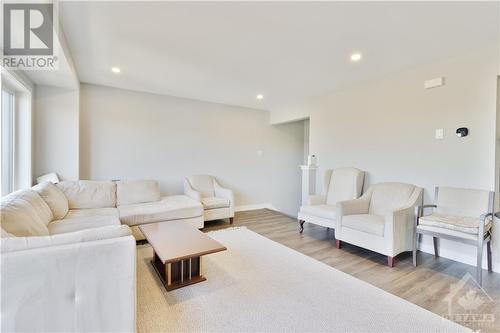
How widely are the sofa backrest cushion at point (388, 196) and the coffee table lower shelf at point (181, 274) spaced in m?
2.42

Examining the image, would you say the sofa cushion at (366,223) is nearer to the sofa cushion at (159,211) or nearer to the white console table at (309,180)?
the white console table at (309,180)

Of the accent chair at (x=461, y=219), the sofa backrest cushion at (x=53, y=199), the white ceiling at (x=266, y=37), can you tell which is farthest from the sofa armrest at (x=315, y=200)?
the sofa backrest cushion at (x=53, y=199)

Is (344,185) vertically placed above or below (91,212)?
above

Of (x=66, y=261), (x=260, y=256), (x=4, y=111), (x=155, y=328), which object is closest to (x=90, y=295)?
(x=66, y=261)

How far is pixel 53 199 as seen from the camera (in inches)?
110

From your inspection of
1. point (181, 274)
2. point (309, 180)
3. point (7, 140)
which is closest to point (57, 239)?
point (181, 274)

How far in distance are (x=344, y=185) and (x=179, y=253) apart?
281 cm

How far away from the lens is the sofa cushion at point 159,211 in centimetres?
318

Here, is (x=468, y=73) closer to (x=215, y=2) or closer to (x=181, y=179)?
(x=215, y=2)

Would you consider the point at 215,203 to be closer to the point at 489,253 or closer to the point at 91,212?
the point at 91,212

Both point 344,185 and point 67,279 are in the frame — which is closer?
point 67,279

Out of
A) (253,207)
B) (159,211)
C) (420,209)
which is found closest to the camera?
(420,209)

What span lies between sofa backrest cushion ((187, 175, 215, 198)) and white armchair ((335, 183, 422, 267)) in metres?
2.55

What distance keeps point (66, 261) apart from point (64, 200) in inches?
93.4
